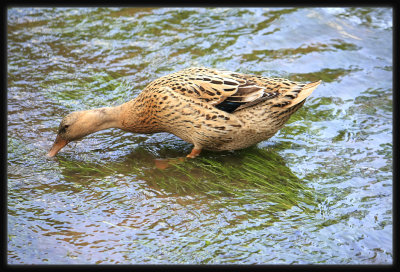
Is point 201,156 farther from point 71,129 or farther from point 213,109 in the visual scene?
point 71,129

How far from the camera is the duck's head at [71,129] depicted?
686cm

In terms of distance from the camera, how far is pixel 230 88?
6.62 meters

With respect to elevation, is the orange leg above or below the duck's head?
below

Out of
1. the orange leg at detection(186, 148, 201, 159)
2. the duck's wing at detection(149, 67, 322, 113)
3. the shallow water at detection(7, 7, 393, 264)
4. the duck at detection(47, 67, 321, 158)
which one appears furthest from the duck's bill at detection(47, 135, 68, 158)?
the orange leg at detection(186, 148, 201, 159)

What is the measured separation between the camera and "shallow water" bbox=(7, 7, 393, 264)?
17.3ft

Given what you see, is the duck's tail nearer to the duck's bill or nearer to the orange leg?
the orange leg

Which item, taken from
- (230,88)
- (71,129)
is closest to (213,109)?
(230,88)

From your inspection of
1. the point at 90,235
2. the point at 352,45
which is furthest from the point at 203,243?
the point at 352,45

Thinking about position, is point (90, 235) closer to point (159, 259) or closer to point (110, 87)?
point (159, 259)

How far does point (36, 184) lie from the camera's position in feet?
20.5

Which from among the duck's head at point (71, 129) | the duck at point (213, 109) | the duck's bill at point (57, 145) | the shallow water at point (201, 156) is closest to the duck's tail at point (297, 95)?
the duck at point (213, 109)

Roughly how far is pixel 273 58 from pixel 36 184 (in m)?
5.00

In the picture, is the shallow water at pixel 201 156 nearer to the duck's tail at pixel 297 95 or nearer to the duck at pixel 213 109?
the duck at pixel 213 109

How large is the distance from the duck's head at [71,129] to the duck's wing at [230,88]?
3.77 feet
